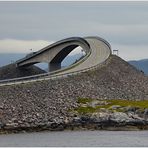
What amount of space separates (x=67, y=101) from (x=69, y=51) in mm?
60550

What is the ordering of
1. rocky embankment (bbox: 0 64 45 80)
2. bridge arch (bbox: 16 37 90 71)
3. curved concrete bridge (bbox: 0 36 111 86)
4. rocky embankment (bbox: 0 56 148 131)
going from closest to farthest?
rocky embankment (bbox: 0 56 148 131) < curved concrete bridge (bbox: 0 36 111 86) < bridge arch (bbox: 16 37 90 71) < rocky embankment (bbox: 0 64 45 80)

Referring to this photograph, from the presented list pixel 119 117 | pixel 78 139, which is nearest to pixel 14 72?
pixel 119 117

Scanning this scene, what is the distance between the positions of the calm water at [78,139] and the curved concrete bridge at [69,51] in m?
34.7

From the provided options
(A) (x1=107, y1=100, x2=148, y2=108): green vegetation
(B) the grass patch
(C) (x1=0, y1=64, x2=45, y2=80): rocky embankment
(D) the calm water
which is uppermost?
(C) (x1=0, y1=64, x2=45, y2=80): rocky embankment

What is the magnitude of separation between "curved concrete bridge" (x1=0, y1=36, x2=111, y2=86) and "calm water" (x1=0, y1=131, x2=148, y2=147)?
3469 centimetres

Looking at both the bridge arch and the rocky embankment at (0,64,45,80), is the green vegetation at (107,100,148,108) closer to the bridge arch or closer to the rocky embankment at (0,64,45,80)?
the bridge arch

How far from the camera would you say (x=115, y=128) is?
4555 inches

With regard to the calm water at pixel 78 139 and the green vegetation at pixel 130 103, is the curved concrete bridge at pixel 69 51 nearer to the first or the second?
the green vegetation at pixel 130 103

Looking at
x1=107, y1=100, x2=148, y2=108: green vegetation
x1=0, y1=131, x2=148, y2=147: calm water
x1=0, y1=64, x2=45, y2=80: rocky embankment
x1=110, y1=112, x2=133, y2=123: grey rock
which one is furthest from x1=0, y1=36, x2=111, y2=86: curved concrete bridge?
x1=0, y1=131, x2=148, y2=147: calm water

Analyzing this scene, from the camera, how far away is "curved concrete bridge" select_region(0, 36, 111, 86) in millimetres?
152675

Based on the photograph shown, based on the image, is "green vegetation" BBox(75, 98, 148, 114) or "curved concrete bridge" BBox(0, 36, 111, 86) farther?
"curved concrete bridge" BBox(0, 36, 111, 86)

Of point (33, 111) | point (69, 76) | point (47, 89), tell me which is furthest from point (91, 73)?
point (33, 111)

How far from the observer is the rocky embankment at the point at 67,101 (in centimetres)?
11650

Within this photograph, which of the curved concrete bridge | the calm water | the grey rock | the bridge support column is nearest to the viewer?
the calm water
